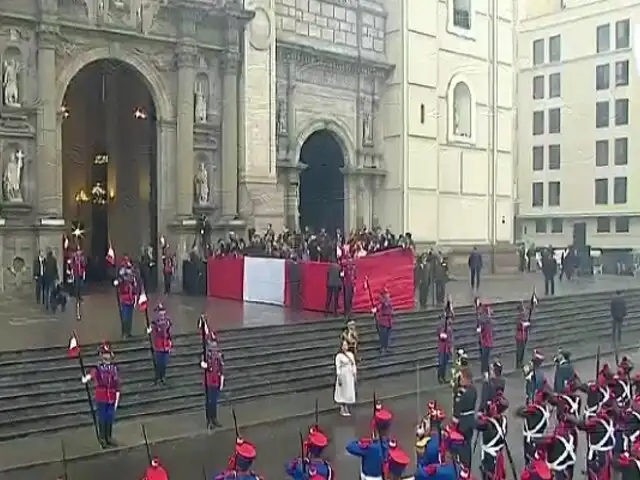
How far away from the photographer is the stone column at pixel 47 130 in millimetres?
24000

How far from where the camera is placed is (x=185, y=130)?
1069 inches

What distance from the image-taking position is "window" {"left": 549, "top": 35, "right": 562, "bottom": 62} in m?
55.9

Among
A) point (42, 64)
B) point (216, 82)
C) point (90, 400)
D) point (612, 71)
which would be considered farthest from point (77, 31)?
point (612, 71)

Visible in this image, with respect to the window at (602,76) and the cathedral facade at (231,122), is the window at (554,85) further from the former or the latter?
the cathedral facade at (231,122)

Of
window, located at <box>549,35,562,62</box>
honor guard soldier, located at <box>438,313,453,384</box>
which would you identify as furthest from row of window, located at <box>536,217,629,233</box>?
honor guard soldier, located at <box>438,313,453,384</box>

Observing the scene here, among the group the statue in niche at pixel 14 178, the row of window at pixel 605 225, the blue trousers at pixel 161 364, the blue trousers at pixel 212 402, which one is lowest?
the blue trousers at pixel 212 402

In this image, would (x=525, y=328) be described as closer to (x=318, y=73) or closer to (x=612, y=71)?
(x=318, y=73)

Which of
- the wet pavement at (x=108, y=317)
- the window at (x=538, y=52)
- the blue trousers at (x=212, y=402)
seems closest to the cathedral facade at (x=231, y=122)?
the wet pavement at (x=108, y=317)

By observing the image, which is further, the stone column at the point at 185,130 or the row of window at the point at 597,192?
the row of window at the point at 597,192

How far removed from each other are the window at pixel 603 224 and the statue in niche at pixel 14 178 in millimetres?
40284

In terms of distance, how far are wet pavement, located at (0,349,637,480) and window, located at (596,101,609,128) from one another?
137 ft

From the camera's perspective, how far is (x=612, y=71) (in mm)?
52875

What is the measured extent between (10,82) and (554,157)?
1634 inches

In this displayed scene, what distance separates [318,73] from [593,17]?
2928 centimetres
